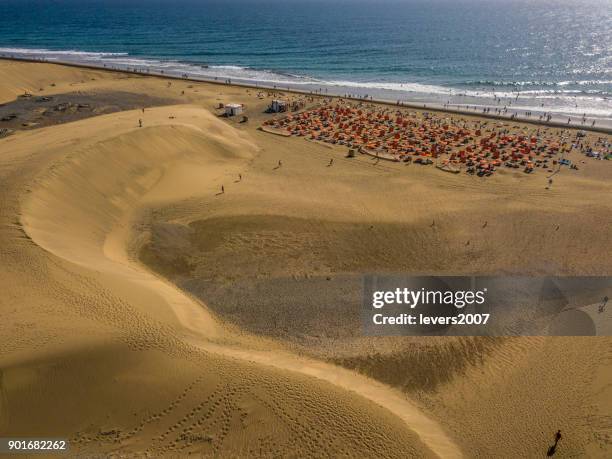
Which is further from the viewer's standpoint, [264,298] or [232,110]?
[232,110]

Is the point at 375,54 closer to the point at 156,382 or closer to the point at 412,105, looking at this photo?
the point at 412,105

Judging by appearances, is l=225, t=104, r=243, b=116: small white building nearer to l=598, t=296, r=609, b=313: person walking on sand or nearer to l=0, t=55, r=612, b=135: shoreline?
l=0, t=55, r=612, b=135: shoreline

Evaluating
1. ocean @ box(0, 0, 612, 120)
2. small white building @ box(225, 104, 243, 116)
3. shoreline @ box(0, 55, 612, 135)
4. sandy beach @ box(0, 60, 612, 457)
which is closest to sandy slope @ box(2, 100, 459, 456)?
sandy beach @ box(0, 60, 612, 457)

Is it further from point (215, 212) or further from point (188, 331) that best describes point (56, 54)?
point (188, 331)

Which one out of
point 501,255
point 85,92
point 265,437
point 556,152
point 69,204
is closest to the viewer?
point 265,437

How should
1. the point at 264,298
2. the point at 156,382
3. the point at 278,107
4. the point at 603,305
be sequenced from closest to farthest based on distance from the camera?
the point at 156,382 → the point at 603,305 → the point at 264,298 → the point at 278,107

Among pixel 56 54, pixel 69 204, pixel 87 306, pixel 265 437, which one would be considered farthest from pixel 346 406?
pixel 56 54

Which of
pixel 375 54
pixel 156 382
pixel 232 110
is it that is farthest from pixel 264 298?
pixel 375 54
